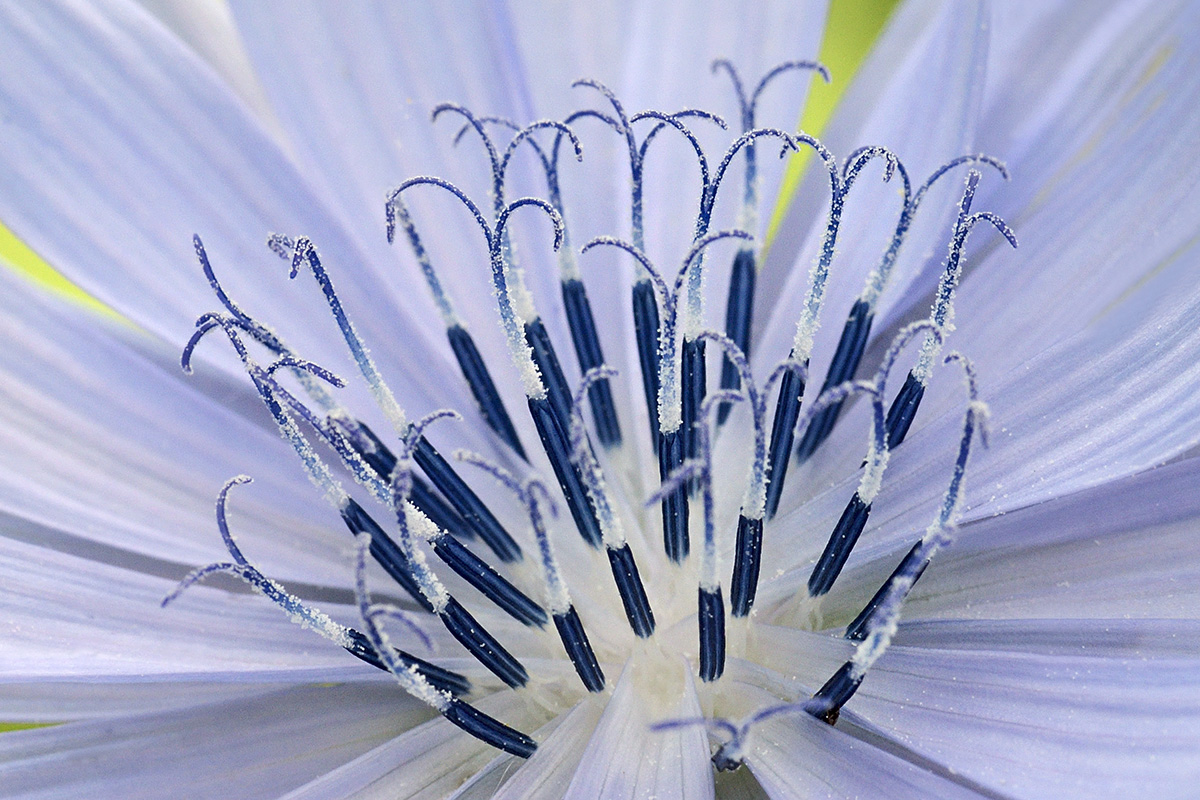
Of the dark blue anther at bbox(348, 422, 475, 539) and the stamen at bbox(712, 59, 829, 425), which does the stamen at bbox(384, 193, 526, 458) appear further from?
the stamen at bbox(712, 59, 829, 425)

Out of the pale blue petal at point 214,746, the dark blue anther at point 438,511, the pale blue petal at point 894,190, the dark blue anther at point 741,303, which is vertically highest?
the pale blue petal at point 894,190

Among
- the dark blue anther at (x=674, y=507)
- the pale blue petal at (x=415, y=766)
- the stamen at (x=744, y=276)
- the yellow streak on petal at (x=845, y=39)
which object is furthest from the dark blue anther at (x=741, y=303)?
the yellow streak on petal at (x=845, y=39)

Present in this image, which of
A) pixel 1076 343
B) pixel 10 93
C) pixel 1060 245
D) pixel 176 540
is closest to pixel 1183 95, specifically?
pixel 1060 245

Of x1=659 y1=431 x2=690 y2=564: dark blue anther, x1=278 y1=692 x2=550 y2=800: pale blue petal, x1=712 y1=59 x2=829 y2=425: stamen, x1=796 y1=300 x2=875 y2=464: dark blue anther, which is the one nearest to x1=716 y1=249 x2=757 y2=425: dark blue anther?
x1=712 y1=59 x2=829 y2=425: stamen

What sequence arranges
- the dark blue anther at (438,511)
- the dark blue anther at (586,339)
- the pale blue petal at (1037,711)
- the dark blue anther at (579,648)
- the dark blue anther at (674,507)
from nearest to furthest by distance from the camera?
the pale blue petal at (1037,711)
the dark blue anther at (579,648)
the dark blue anther at (674,507)
the dark blue anther at (438,511)
the dark blue anther at (586,339)

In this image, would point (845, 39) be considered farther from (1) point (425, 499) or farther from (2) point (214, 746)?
(2) point (214, 746)

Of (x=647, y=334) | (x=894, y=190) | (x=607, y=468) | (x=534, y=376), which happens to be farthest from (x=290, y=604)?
(x=894, y=190)

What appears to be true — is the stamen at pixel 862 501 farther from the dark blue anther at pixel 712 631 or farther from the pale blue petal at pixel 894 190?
the pale blue petal at pixel 894 190
